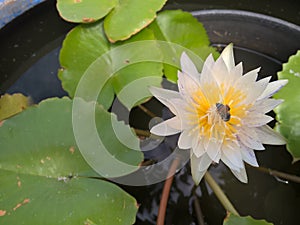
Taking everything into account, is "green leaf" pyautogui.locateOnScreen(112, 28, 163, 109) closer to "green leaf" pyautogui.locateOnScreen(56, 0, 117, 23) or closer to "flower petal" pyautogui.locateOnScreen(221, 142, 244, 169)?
"green leaf" pyautogui.locateOnScreen(56, 0, 117, 23)

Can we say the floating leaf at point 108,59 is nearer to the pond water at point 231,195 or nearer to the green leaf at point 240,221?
the pond water at point 231,195

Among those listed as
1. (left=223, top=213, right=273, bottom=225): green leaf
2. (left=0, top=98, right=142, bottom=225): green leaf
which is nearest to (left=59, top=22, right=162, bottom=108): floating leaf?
(left=0, top=98, right=142, bottom=225): green leaf

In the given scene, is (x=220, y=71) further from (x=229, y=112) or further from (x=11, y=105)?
(x=11, y=105)

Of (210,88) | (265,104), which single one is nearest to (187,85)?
(210,88)

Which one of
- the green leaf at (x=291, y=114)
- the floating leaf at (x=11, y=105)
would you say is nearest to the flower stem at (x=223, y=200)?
the green leaf at (x=291, y=114)

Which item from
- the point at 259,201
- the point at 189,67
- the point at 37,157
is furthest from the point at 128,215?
the point at 259,201

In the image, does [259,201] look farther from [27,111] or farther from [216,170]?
[27,111]
